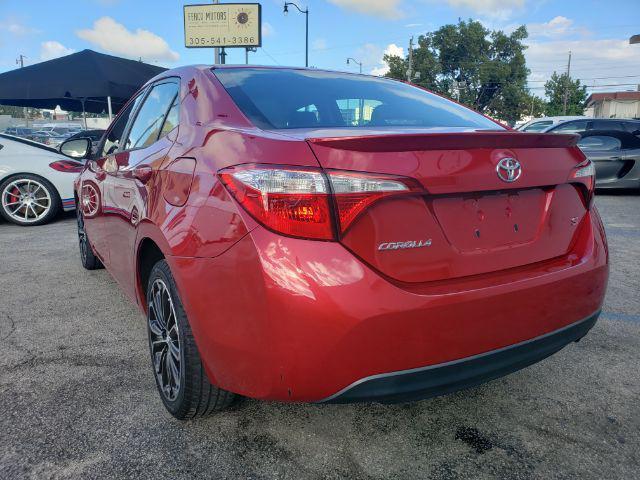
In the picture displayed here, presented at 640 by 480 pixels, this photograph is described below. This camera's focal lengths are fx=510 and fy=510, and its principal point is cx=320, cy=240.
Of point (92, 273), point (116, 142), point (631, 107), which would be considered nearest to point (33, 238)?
point (92, 273)

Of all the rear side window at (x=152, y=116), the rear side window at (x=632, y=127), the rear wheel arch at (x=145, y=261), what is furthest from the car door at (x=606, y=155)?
the rear wheel arch at (x=145, y=261)

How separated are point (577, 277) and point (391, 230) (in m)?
0.81

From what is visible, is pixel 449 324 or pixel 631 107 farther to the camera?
pixel 631 107

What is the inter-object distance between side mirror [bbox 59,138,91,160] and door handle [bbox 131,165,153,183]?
1811mm

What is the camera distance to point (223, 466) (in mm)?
1823

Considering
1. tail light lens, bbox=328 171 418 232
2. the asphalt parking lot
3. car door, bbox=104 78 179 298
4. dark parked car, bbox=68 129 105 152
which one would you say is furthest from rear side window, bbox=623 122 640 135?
tail light lens, bbox=328 171 418 232

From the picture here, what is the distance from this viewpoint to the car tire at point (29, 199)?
6.68m

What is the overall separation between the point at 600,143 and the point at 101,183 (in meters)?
9.03

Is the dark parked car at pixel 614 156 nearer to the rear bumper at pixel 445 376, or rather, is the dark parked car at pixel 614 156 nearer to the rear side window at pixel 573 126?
the rear side window at pixel 573 126

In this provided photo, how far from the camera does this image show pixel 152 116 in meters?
2.68

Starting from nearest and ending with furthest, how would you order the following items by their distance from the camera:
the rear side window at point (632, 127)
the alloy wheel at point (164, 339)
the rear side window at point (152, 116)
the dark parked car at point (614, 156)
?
1. the alloy wheel at point (164, 339)
2. the rear side window at point (152, 116)
3. the dark parked car at point (614, 156)
4. the rear side window at point (632, 127)

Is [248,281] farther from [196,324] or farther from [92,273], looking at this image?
[92,273]

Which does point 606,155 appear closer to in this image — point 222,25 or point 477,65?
point 222,25

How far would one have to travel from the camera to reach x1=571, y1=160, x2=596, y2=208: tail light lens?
195 cm
